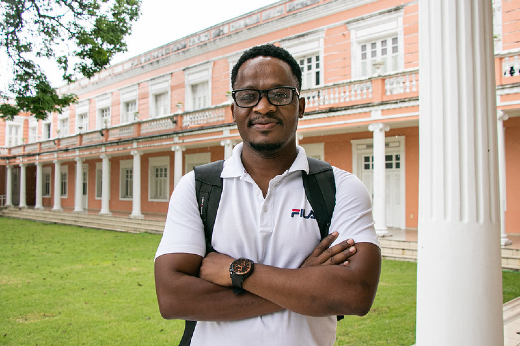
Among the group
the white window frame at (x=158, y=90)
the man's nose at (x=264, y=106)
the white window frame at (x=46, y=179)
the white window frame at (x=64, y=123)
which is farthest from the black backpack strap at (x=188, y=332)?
Answer: the white window frame at (x=46, y=179)

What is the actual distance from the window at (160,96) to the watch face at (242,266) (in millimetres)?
16644

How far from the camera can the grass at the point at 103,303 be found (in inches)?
169

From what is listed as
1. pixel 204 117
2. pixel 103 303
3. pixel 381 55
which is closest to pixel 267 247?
pixel 103 303

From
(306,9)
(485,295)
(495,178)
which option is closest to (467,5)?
(495,178)

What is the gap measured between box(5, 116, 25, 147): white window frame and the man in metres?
29.5

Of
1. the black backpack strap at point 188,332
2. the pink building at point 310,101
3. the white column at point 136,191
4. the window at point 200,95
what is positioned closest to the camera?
the black backpack strap at point 188,332

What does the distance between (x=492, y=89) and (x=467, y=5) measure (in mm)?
394

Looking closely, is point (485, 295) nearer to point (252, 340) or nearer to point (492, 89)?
point (492, 89)

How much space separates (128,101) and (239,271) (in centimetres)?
1932

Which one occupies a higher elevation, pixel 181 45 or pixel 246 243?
pixel 181 45

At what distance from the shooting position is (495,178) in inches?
71.3

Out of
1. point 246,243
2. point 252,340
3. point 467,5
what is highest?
point 467,5

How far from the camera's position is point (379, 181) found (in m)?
9.94

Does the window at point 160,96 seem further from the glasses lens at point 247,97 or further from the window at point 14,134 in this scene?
the glasses lens at point 247,97
